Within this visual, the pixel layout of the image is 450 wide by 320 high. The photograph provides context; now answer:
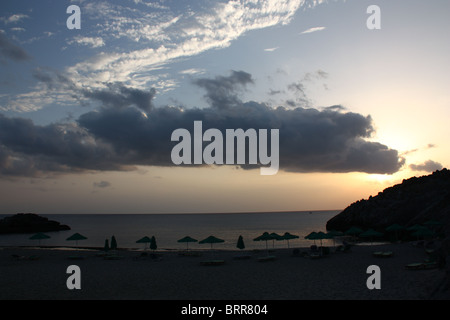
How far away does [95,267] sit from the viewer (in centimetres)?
2434

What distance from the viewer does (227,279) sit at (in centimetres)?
1928

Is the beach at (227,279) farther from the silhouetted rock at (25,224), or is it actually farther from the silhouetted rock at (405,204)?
the silhouetted rock at (25,224)

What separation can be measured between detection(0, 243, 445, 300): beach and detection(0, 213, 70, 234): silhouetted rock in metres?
90.6

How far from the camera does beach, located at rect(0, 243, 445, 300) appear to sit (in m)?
15.3

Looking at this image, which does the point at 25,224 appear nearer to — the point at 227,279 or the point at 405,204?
the point at 405,204

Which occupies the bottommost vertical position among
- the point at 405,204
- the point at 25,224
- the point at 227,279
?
the point at 25,224

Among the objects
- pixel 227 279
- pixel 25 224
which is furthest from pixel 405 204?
pixel 25 224

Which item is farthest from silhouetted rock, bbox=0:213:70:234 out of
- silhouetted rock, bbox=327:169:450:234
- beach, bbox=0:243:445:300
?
silhouetted rock, bbox=327:169:450:234

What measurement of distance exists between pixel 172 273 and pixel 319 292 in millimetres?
10063

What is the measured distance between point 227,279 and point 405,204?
172 feet
